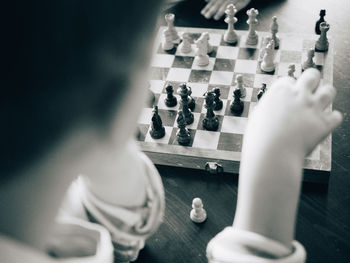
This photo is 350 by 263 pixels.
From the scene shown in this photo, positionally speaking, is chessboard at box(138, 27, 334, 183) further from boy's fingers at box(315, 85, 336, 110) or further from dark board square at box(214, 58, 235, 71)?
boy's fingers at box(315, 85, 336, 110)

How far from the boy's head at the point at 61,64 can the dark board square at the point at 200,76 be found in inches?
45.5

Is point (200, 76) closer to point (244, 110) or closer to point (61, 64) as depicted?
point (244, 110)

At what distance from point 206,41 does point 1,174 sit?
51.8 inches

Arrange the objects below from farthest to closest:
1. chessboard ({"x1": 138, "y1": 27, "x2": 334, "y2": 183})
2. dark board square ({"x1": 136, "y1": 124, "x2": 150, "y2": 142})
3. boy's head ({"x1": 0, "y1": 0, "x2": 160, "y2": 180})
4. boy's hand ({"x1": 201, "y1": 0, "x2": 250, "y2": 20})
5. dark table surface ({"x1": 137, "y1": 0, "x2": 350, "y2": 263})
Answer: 1. boy's hand ({"x1": 201, "y1": 0, "x2": 250, "y2": 20})
2. dark board square ({"x1": 136, "y1": 124, "x2": 150, "y2": 142})
3. chessboard ({"x1": 138, "y1": 27, "x2": 334, "y2": 183})
4. dark table surface ({"x1": 137, "y1": 0, "x2": 350, "y2": 263})
5. boy's head ({"x1": 0, "y1": 0, "x2": 160, "y2": 180})

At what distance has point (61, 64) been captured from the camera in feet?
1.23

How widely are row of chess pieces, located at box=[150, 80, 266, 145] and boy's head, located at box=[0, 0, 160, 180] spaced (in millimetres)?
931

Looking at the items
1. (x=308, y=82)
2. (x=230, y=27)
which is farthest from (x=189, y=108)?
(x=308, y=82)

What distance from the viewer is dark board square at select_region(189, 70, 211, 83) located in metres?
1.58

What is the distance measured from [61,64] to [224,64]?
1.31 metres

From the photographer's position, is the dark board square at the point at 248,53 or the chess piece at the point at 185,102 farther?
the dark board square at the point at 248,53

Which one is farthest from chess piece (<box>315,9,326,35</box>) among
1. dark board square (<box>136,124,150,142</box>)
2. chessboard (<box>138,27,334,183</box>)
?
dark board square (<box>136,124,150,142</box>)

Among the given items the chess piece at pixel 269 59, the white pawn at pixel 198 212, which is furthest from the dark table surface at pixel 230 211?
the chess piece at pixel 269 59

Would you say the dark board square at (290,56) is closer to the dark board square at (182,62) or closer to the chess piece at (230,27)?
the chess piece at (230,27)

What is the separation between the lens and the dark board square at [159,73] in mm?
1624
